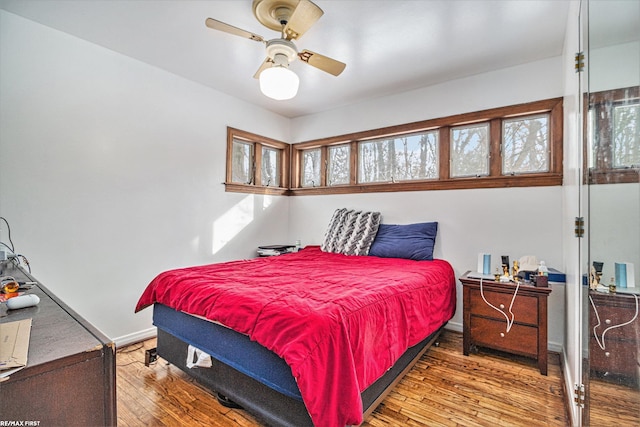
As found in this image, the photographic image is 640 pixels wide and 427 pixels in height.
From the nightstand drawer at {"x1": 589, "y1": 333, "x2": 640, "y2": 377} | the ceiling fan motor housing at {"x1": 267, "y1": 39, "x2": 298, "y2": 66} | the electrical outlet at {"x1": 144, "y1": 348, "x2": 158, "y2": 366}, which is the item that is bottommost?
the electrical outlet at {"x1": 144, "y1": 348, "x2": 158, "y2": 366}

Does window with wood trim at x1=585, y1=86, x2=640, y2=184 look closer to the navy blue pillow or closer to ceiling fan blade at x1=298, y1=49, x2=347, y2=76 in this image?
ceiling fan blade at x1=298, y1=49, x2=347, y2=76

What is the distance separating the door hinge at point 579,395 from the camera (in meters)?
1.56

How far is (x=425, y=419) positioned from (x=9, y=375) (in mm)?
1845

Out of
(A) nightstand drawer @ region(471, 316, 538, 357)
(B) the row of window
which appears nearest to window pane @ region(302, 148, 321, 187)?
(B) the row of window

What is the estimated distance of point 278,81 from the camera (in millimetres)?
1957

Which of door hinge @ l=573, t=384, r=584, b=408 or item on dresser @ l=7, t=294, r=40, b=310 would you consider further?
door hinge @ l=573, t=384, r=584, b=408

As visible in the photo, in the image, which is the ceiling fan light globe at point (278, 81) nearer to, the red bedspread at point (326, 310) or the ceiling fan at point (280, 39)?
the ceiling fan at point (280, 39)

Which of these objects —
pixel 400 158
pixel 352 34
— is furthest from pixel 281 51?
pixel 400 158

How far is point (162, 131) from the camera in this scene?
3.08 m

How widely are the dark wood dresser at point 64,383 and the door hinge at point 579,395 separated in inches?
81.0

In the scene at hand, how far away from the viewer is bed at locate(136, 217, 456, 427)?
1.31m

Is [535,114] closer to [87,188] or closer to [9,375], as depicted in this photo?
[9,375]

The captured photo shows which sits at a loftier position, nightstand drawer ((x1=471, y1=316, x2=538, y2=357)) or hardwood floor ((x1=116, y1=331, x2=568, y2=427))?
nightstand drawer ((x1=471, y1=316, x2=538, y2=357))

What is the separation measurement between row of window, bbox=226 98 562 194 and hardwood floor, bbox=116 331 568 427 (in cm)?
164
